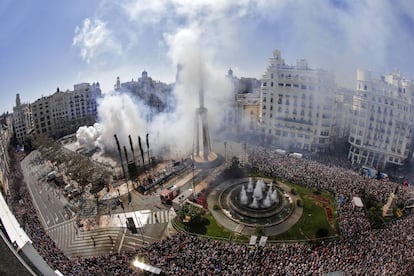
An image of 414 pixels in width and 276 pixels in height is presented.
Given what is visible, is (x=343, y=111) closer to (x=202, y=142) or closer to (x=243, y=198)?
(x=202, y=142)

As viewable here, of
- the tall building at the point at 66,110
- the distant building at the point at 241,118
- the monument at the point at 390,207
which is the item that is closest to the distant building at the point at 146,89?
the tall building at the point at 66,110

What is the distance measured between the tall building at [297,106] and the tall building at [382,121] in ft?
16.5

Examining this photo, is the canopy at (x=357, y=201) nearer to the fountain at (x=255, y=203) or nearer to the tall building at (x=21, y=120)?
the fountain at (x=255, y=203)

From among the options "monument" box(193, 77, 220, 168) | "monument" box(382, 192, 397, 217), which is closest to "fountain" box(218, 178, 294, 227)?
"monument" box(193, 77, 220, 168)

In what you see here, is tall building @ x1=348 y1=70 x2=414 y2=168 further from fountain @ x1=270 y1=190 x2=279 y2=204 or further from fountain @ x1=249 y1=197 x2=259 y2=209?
fountain @ x1=249 y1=197 x2=259 y2=209

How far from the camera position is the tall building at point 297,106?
191 ft

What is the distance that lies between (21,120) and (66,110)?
34.1 feet

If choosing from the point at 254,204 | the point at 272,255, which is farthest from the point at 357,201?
the point at 272,255

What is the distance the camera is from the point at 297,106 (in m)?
61.2

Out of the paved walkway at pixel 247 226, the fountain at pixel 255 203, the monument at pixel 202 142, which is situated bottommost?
the paved walkway at pixel 247 226

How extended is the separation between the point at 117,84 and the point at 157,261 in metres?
77.3

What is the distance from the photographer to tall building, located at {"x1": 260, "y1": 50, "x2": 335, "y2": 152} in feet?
191

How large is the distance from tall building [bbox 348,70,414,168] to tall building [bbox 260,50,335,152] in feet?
16.5

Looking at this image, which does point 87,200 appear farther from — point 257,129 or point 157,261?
point 257,129
